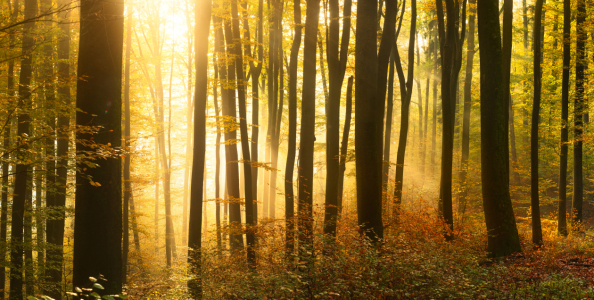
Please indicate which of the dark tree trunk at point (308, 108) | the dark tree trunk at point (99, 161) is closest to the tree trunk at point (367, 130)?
the dark tree trunk at point (308, 108)

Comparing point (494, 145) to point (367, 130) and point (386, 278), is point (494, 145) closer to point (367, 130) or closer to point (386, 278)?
point (367, 130)

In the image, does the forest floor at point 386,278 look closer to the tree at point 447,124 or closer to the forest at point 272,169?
the forest at point 272,169

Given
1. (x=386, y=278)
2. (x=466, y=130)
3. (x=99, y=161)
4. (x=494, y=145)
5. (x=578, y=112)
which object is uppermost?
(x=578, y=112)

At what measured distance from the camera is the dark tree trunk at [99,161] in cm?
406

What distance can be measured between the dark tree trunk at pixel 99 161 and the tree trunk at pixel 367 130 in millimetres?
4583

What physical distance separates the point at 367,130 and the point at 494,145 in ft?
9.50

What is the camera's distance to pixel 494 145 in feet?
25.0

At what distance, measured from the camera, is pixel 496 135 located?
7629mm

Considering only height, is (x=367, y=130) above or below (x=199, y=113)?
below

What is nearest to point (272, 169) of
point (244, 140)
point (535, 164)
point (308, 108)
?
point (244, 140)

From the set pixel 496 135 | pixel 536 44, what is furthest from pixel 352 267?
pixel 536 44

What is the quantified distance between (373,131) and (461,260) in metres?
3.05

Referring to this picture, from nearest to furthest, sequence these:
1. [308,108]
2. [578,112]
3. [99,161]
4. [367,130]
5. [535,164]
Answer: [99,161]
[367,130]
[308,108]
[535,164]
[578,112]

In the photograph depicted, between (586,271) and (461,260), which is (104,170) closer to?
(461,260)
